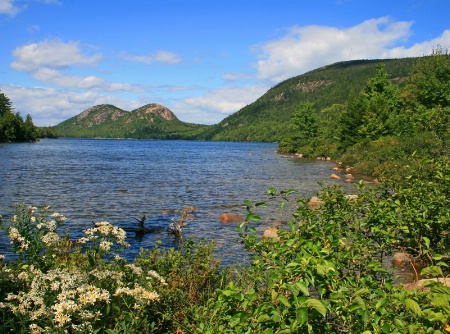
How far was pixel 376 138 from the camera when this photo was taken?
173ft

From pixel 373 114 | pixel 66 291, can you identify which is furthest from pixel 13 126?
pixel 66 291

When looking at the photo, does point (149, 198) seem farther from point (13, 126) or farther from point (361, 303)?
point (13, 126)

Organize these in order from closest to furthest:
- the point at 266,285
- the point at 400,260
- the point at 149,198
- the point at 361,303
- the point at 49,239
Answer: the point at 361,303
the point at 266,285
the point at 49,239
the point at 400,260
the point at 149,198

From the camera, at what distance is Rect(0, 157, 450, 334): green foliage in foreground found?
360cm

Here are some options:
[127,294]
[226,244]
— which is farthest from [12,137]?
[127,294]

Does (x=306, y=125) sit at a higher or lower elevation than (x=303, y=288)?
higher

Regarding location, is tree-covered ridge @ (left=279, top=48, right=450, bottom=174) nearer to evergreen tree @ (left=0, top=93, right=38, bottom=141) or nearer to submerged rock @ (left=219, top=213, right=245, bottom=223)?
→ submerged rock @ (left=219, top=213, right=245, bottom=223)

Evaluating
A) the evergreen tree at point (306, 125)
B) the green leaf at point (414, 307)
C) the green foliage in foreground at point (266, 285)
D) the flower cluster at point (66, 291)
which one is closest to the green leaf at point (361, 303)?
the green foliage in foreground at point (266, 285)

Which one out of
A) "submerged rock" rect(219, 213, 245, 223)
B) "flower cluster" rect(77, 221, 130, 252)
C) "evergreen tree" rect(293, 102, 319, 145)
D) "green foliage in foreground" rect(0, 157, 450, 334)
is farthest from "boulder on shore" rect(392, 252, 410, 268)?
"evergreen tree" rect(293, 102, 319, 145)

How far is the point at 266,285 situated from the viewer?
6531mm

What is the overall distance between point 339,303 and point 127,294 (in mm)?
3274

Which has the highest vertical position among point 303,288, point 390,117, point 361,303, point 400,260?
point 390,117

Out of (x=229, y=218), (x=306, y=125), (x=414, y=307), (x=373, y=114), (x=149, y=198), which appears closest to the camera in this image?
(x=414, y=307)

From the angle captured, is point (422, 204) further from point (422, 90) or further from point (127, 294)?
point (422, 90)
